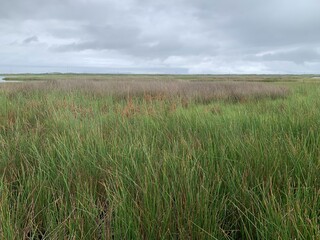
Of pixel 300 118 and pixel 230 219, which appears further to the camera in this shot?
pixel 300 118

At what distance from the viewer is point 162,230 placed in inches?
54.7

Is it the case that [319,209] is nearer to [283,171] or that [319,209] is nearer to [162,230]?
[283,171]

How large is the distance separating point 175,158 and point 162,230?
2.25 feet

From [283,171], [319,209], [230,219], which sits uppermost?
[283,171]

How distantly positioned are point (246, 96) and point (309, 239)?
352 inches

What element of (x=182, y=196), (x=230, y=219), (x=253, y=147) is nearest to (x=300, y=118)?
(x=253, y=147)

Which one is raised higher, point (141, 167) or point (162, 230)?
point (141, 167)

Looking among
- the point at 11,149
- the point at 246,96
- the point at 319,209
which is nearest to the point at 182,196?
the point at 319,209

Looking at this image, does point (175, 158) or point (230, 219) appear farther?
point (175, 158)

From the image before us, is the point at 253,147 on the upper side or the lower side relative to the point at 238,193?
upper

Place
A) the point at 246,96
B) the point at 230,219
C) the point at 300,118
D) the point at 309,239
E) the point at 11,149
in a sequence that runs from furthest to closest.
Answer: the point at 246,96 → the point at 300,118 → the point at 11,149 → the point at 230,219 → the point at 309,239

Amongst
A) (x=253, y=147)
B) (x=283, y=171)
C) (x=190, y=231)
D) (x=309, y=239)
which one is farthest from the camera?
(x=253, y=147)

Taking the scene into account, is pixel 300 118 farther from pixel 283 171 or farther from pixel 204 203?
pixel 204 203

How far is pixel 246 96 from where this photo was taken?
953 centimetres
